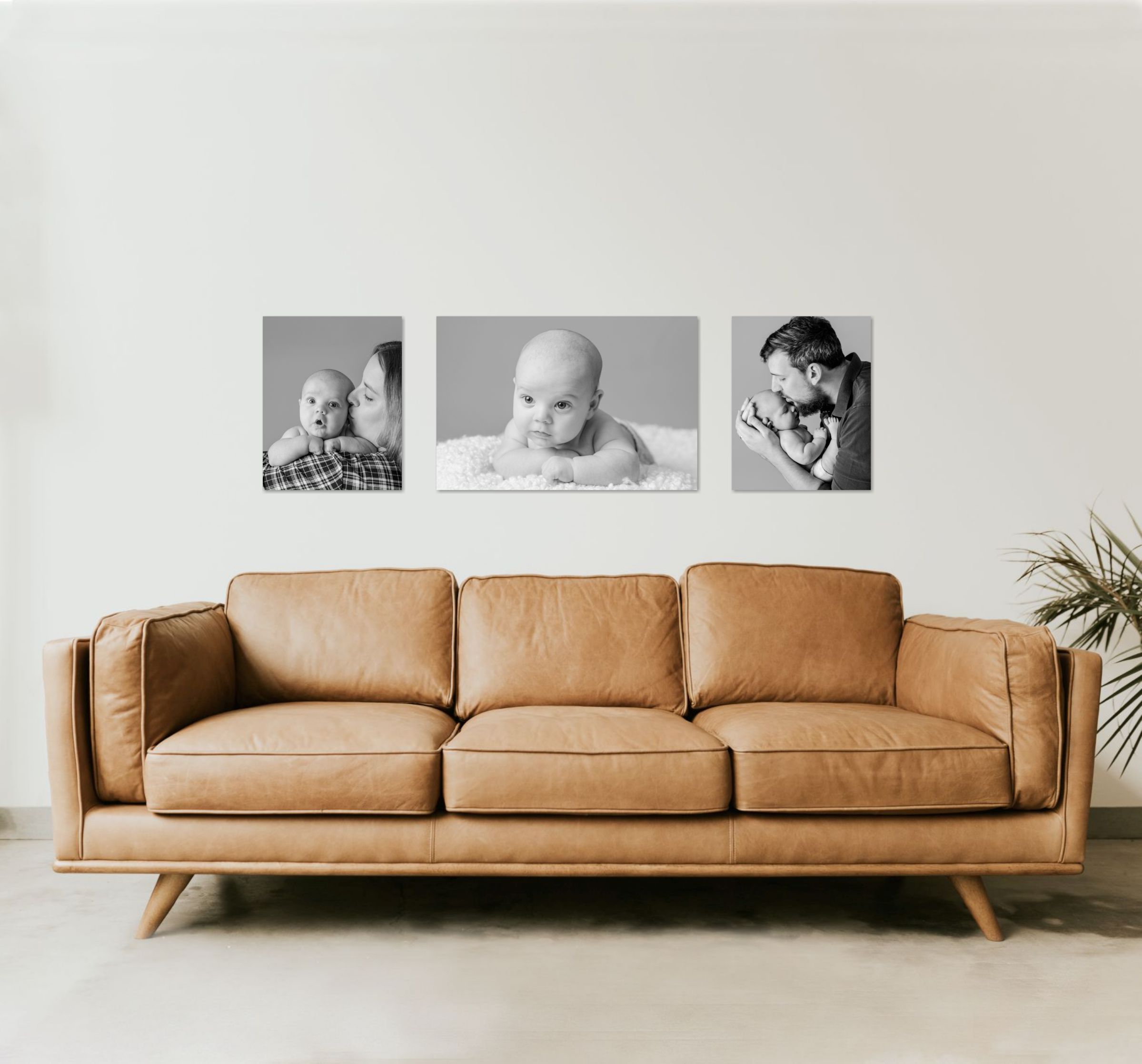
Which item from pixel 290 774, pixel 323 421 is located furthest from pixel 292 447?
pixel 290 774

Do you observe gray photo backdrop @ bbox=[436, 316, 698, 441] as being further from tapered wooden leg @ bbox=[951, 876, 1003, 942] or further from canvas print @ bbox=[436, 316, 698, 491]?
tapered wooden leg @ bbox=[951, 876, 1003, 942]

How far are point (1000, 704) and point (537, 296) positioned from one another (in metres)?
1.94

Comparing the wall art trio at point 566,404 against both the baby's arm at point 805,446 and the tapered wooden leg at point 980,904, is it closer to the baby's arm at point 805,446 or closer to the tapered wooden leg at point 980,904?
the baby's arm at point 805,446

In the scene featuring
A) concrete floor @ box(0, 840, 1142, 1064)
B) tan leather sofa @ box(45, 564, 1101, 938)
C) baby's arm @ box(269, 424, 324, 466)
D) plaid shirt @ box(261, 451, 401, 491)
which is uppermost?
baby's arm @ box(269, 424, 324, 466)

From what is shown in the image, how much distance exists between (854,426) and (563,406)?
3.28ft

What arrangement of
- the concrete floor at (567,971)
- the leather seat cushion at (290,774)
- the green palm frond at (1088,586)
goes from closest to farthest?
1. the concrete floor at (567,971)
2. the leather seat cushion at (290,774)
3. the green palm frond at (1088,586)

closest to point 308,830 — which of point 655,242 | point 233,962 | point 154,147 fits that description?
point 233,962

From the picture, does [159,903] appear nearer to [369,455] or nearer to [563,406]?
[369,455]

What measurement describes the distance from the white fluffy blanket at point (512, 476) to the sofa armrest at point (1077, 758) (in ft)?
4.50

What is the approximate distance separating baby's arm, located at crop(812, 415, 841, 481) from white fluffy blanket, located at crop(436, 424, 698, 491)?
42 centimetres

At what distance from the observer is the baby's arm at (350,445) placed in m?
3.19

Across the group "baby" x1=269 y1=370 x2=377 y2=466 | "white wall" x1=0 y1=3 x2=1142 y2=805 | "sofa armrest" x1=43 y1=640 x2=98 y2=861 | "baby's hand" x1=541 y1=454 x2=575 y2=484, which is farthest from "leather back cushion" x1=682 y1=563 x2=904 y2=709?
"sofa armrest" x1=43 y1=640 x2=98 y2=861

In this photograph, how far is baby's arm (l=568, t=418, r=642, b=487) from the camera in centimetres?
319

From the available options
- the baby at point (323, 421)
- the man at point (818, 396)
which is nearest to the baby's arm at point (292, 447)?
the baby at point (323, 421)
